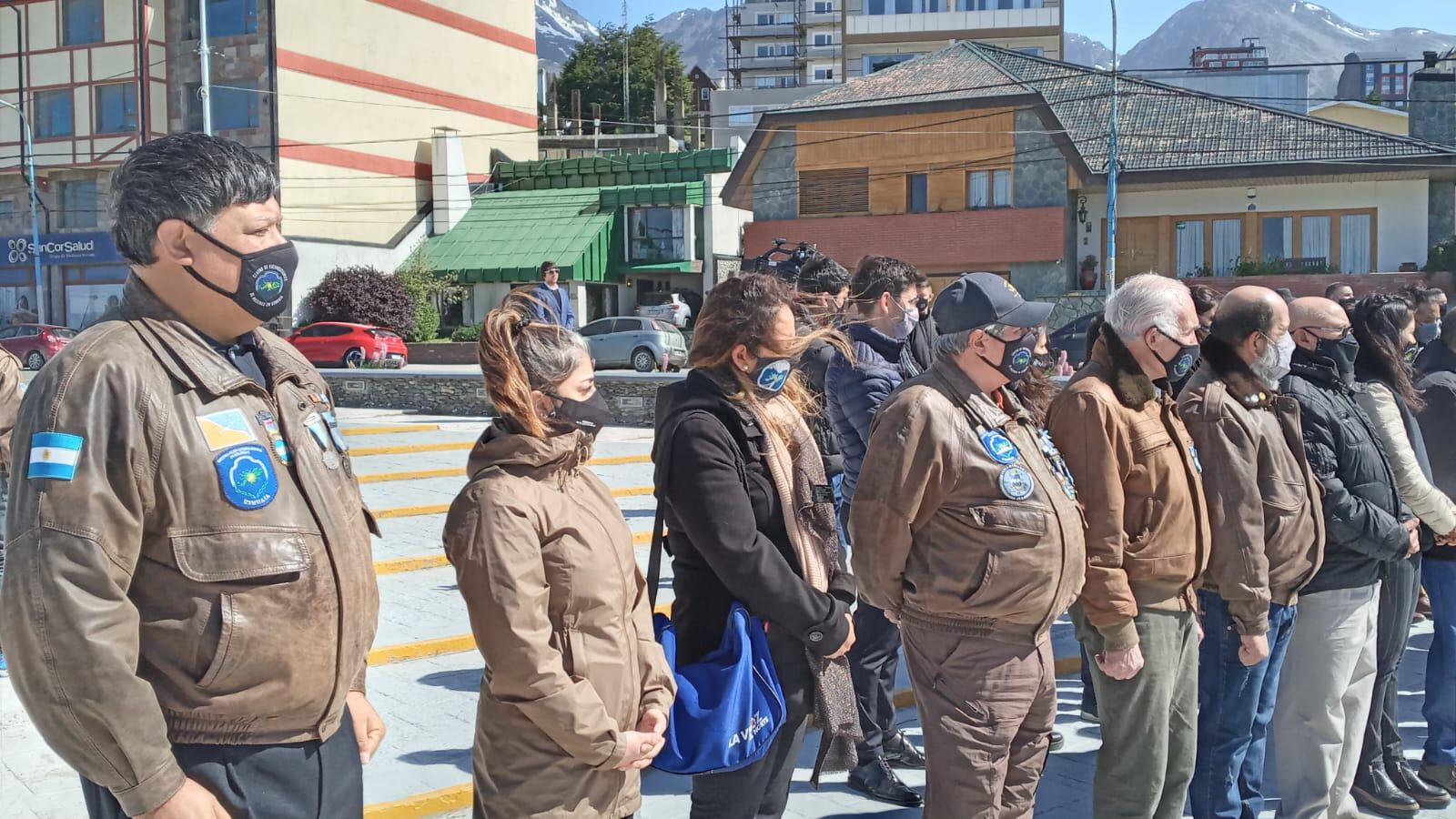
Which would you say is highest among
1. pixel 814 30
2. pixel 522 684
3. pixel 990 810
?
pixel 814 30

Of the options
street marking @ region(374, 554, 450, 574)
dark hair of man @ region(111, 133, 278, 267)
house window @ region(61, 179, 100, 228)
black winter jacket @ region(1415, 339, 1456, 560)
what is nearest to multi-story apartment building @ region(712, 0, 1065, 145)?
house window @ region(61, 179, 100, 228)

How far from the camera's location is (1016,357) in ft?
12.8

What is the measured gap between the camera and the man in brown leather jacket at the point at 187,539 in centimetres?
221

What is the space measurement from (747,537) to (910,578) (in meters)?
0.56

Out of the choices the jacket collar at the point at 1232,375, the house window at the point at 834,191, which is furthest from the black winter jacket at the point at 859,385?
the house window at the point at 834,191

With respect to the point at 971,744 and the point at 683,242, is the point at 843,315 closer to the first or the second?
the point at 971,744

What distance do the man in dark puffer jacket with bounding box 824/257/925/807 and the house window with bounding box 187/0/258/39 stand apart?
137 feet

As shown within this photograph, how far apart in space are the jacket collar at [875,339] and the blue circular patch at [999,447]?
2.04 meters

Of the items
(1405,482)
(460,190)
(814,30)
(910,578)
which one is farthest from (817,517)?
(814,30)

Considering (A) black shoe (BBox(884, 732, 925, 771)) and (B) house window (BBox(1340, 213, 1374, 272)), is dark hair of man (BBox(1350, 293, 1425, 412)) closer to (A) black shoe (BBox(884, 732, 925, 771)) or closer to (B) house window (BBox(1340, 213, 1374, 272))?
(A) black shoe (BBox(884, 732, 925, 771))

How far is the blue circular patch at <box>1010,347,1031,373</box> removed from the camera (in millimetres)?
3889

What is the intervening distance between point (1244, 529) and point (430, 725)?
369 cm

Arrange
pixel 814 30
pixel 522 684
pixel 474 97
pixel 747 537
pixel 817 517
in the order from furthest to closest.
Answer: pixel 814 30 < pixel 474 97 < pixel 817 517 < pixel 747 537 < pixel 522 684

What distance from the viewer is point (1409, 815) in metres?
5.18
